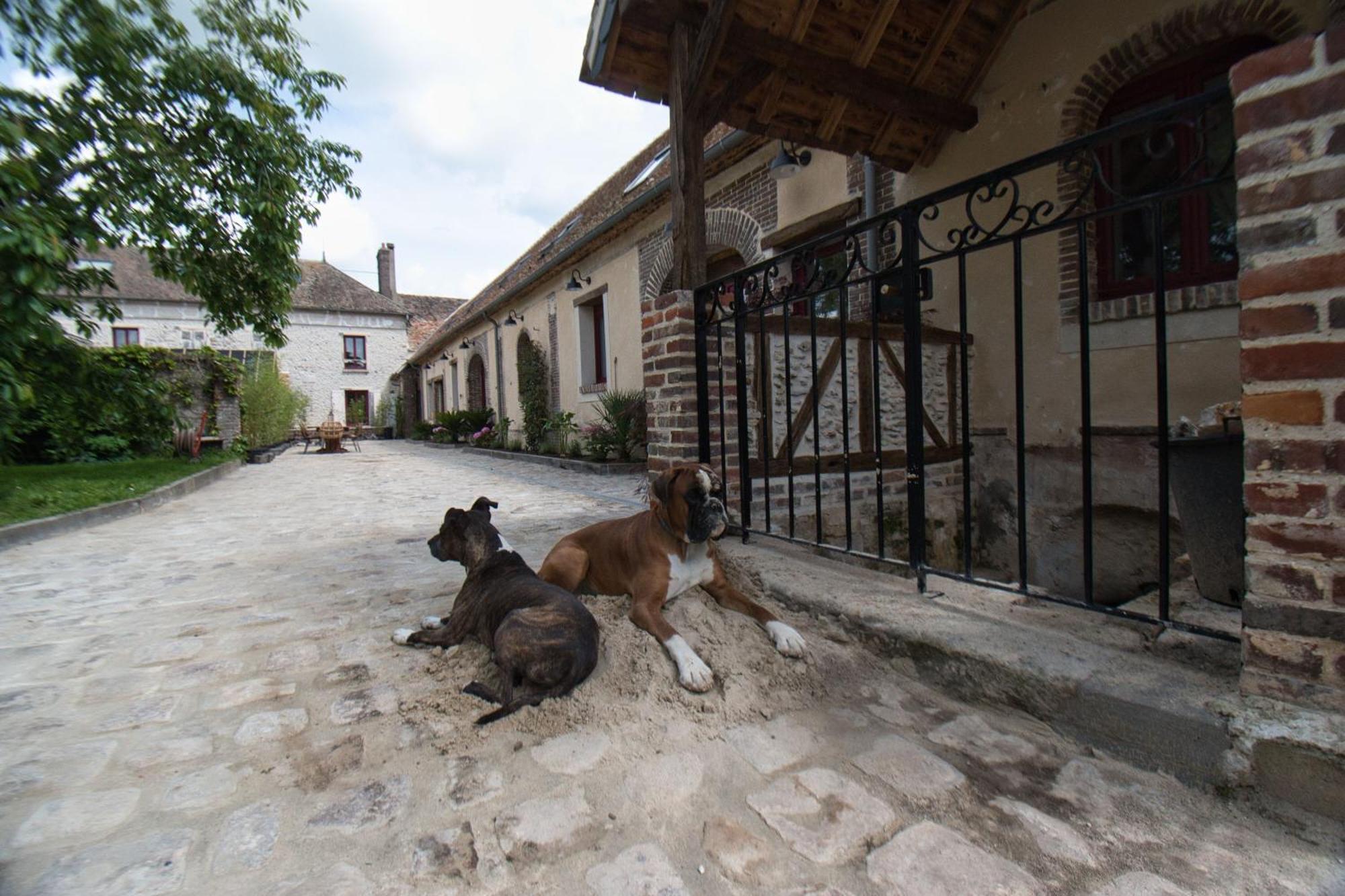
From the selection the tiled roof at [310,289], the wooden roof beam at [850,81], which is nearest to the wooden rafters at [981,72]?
the wooden roof beam at [850,81]

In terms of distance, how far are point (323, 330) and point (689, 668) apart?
32837mm

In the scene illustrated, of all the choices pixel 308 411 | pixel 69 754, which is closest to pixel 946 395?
pixel 69 754

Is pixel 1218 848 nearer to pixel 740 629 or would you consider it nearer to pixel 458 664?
pixel 740 629

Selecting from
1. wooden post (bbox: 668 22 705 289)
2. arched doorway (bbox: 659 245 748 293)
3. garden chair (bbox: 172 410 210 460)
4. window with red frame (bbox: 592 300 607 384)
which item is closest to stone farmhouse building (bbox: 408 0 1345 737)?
wooden post (bbox: 668 22 705 289)

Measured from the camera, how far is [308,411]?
29531 millimetres

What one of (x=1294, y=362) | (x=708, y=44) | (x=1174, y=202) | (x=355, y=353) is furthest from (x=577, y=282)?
(x=355, y=353)

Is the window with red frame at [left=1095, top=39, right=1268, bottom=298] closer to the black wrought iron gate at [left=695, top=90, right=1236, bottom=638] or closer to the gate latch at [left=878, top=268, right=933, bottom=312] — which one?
the black wrought iron gate at [left=695, top=90, right=1236, bottom=638]

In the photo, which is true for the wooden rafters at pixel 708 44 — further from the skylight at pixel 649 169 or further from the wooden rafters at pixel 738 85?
the skylight at pixel 649 169

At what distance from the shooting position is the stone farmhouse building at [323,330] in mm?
27281

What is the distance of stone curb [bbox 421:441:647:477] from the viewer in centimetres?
1023

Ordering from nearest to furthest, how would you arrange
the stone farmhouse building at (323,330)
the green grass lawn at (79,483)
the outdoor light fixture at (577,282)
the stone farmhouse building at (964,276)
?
the stone farmhouse building at (964,276), the green grass lawn at (79,483), the outdoor light fixture at (577,282), the stone farmhouse building at (323,330)

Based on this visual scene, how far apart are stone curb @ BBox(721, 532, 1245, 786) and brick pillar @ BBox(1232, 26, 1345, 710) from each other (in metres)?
0.16

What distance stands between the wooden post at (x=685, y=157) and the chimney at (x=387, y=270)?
32685mm

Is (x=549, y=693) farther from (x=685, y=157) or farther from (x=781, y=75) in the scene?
(x=781, y=75)
